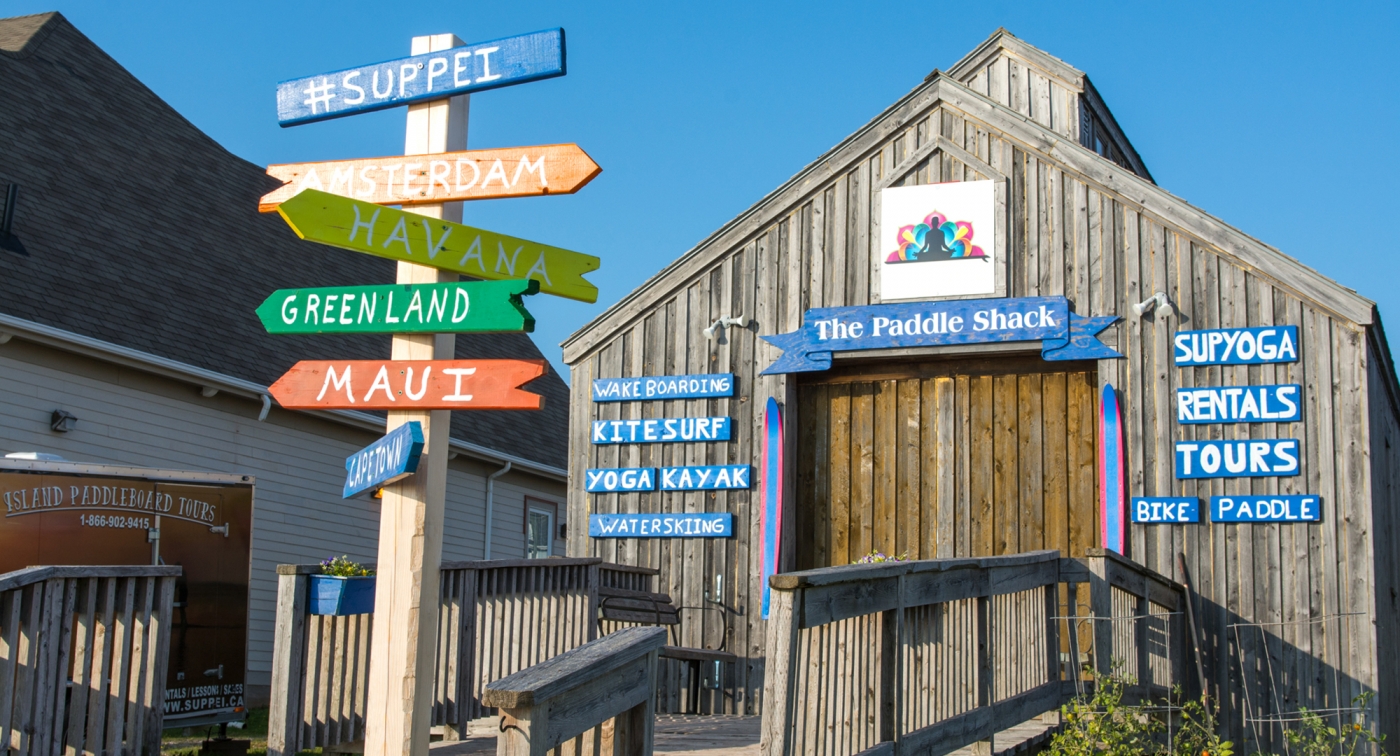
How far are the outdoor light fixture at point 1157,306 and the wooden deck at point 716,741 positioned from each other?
4191 mm

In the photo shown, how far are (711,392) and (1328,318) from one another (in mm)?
5667

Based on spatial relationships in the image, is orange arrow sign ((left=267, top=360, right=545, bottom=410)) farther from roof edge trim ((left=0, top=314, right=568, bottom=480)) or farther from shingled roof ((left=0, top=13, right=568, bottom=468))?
shingled roof ((left=0, top=13, right=568, bottom=468))

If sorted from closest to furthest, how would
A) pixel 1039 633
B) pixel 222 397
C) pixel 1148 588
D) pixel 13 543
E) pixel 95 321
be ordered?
pixel 1039 633, pixel 1148 588, pixel 13 543, pixel 95 321, pixel 222 397

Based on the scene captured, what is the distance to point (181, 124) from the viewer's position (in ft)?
63.6

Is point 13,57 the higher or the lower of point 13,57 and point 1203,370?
the higher

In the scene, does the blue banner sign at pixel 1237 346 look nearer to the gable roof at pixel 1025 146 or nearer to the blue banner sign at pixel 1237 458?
the gable roof at pixel 1025 146

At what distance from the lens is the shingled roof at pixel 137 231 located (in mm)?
14172

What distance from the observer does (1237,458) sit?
10.7 metres

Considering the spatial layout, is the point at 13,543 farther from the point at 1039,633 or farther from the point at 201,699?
the point at 1039,633

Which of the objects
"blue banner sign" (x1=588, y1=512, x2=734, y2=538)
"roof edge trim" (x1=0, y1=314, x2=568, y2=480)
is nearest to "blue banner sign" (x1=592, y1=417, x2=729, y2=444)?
"blue banner sign" (x1=588, y1=512, x2=734, y2=538)

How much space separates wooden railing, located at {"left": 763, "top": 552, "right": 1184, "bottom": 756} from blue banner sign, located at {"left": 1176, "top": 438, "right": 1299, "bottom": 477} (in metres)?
2.00

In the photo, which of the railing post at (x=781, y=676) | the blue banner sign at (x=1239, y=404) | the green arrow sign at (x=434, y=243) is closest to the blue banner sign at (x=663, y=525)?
the blue banner sign at (x=1239, y=404)

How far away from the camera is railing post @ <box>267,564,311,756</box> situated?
757cm

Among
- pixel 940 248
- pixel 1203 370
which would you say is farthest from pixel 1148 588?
pixel 940 248
